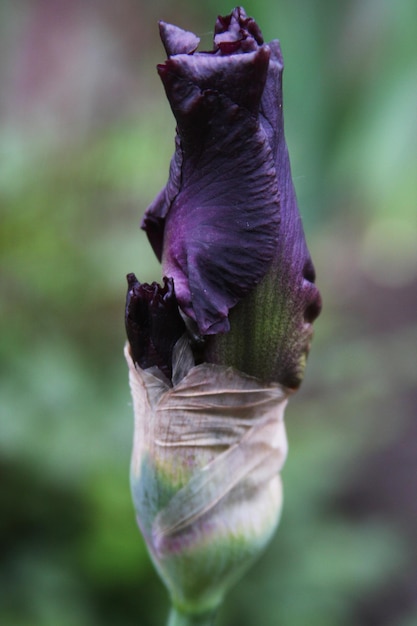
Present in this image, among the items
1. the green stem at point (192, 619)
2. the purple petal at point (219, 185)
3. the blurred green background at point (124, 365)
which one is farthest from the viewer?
the blurred green background at point (124, 365)

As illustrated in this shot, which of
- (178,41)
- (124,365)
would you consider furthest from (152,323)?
(124,365)

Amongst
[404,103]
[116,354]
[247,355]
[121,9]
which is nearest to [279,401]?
[247,355]

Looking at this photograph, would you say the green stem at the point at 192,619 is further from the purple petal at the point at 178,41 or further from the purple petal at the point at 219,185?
the purple petal at the point at 178,41

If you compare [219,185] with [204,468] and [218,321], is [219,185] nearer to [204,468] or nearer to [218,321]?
[218,321]

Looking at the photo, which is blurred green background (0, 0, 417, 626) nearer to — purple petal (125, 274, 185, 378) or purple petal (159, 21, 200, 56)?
purple petal (125, 274, 185, 378)


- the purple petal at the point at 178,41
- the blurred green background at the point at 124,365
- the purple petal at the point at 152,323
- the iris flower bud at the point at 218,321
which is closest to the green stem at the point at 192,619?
the iris flower bud at the point at 218,321

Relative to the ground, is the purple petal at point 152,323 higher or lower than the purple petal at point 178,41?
lower

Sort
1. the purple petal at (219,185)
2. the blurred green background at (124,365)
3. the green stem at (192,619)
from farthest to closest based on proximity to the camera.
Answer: the blurred green background at (124,365)
the green stem at (192,619)
the purple petal at (219,185)
